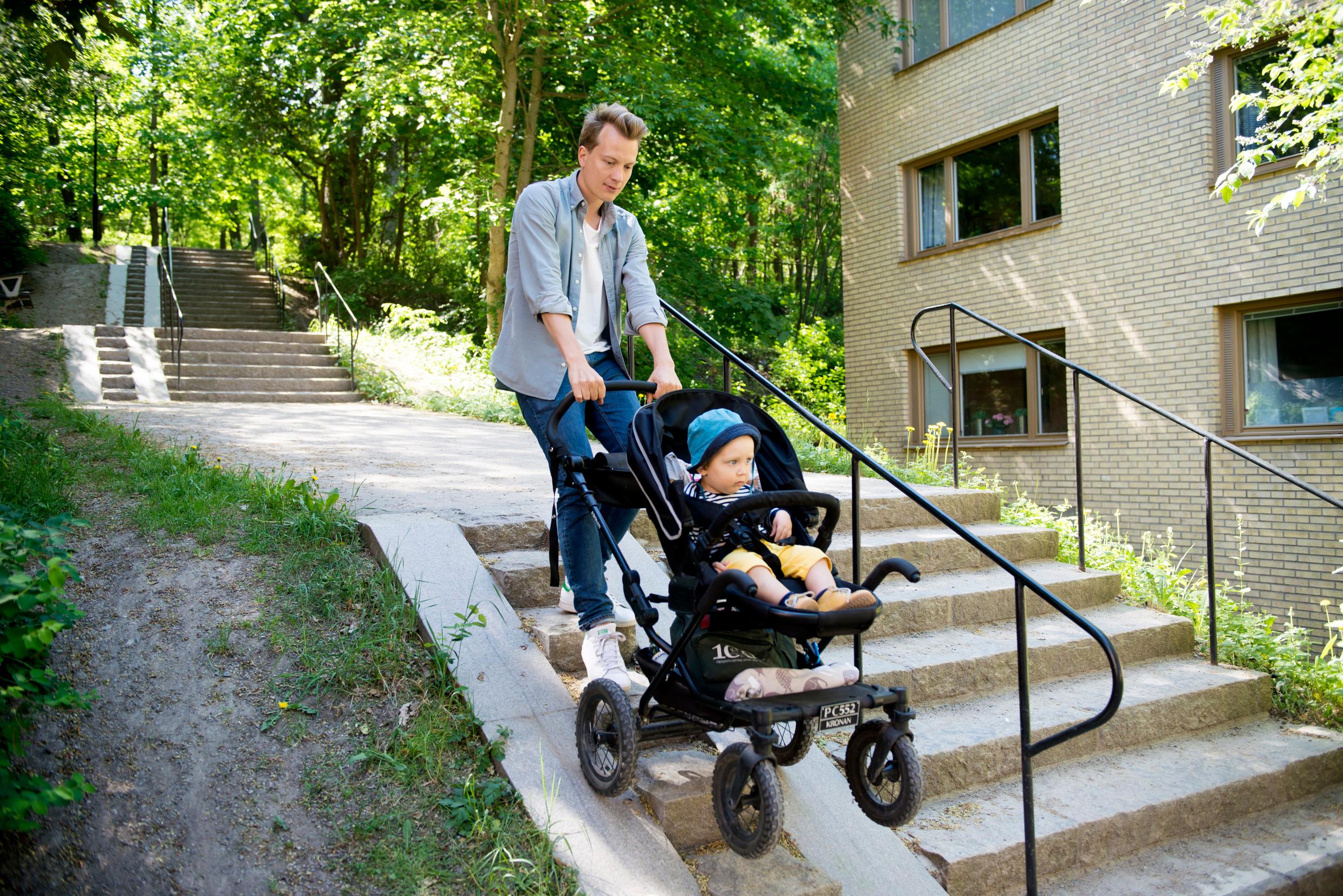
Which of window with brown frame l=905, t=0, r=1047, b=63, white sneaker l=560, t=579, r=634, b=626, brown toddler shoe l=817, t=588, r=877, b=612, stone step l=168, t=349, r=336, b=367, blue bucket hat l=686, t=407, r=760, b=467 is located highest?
window with brown frame l=905, t=0, r=1047, b=63

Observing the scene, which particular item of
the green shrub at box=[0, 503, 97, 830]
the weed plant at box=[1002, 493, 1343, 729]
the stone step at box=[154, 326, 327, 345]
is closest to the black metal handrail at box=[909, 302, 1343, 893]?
the weed plant at box=[1002, 493, 1343, 729]

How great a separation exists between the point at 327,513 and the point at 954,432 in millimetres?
4215

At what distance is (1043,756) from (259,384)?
38.5ft

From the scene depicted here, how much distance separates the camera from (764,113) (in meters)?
15.2

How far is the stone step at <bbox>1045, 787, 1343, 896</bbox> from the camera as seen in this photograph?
3.16 metres

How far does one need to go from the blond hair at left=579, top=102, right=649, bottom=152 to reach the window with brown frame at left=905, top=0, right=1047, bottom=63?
1035cm

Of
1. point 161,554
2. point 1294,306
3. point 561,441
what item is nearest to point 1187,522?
point 1294,306

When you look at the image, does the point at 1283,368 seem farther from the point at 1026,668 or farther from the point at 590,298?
the point at 590,298

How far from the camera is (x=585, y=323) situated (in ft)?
11.1

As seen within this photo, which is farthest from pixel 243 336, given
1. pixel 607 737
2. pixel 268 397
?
pixel 607 737

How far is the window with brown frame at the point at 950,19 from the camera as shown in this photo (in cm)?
1188

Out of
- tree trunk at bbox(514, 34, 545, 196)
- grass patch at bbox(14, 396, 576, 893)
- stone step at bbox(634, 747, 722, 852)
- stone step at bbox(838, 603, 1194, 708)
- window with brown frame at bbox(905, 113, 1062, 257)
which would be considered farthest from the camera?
tree trunk at bbox(514, 34, 545, 196)

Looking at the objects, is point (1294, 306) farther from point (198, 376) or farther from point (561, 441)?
point (198, 376)

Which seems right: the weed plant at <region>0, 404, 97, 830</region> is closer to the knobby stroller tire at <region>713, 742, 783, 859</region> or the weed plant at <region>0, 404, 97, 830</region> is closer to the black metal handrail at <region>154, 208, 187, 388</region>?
the knobby stroller tire at <region>713, 742, 783, 859</region>
